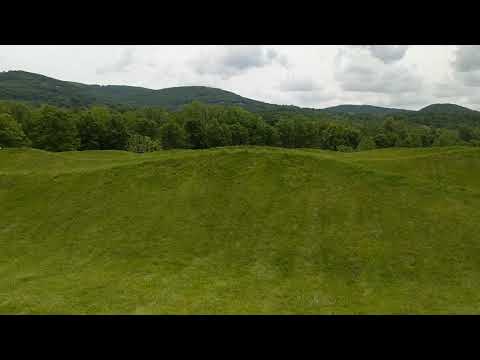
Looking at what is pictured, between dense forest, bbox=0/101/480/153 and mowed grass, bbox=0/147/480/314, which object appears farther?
dense forest, bbox=0/101/480/153

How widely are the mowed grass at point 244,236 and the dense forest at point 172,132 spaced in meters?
53.0

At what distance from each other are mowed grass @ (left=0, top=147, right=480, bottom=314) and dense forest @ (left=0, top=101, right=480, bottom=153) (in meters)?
53.0

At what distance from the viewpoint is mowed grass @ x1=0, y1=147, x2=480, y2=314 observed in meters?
15.3

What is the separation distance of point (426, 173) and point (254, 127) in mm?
85384

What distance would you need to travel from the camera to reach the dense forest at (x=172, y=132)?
3041 inches

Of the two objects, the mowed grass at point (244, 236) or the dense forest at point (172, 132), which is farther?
the dense forest at point (172, 132)

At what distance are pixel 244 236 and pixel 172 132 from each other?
258 feet

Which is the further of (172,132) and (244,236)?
(172,132)

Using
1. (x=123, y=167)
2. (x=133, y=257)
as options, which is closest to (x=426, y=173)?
(x=133, y=257)

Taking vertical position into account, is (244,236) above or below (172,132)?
below

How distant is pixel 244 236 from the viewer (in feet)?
67.7
